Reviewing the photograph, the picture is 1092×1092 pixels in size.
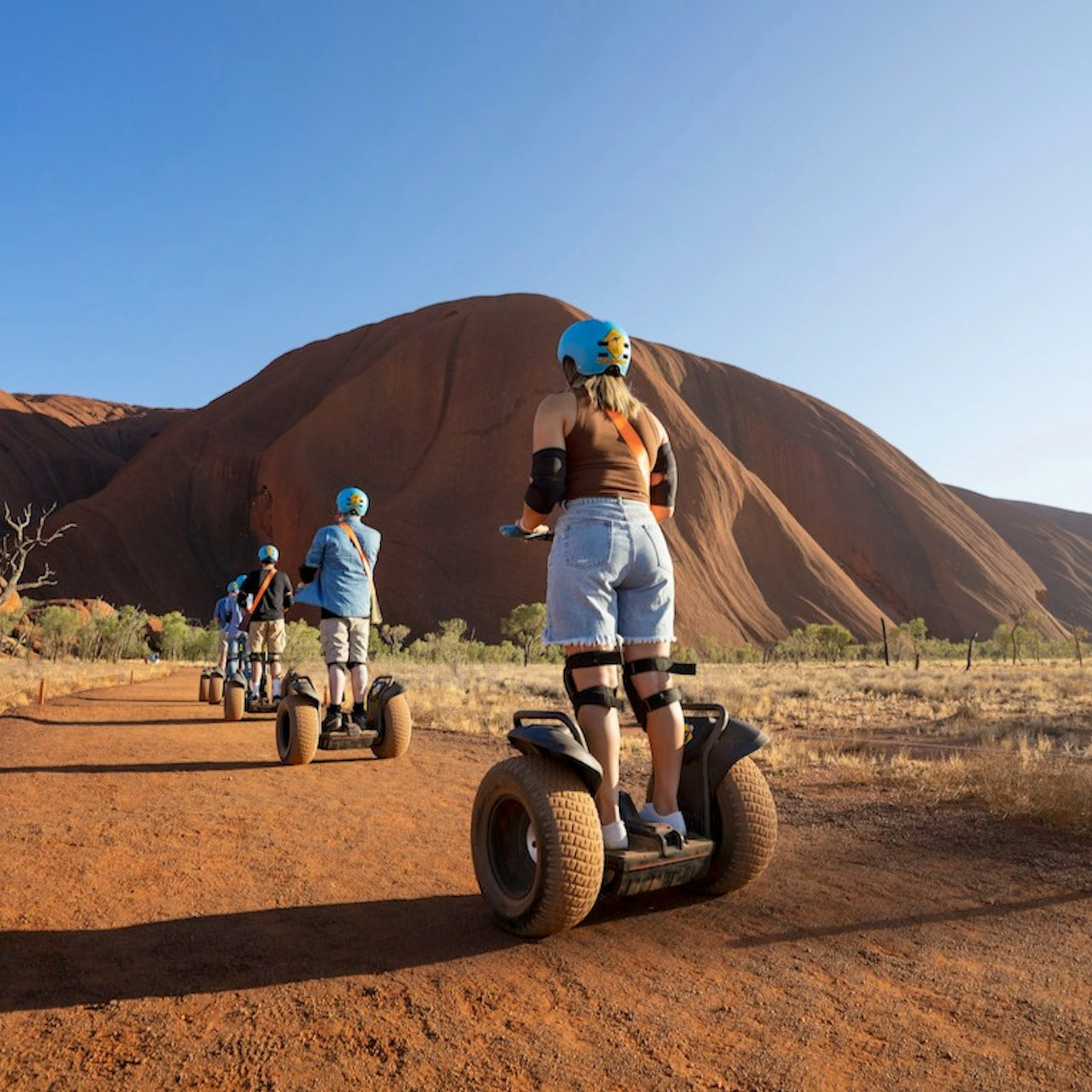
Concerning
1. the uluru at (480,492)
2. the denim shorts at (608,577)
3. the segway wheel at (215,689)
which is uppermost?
the uluru at (480,492)

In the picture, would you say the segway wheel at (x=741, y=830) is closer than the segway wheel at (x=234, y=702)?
Yes

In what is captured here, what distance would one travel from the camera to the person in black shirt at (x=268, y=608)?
10.7m

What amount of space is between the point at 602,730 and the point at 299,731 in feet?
14.5

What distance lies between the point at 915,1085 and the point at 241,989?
6.42 feet

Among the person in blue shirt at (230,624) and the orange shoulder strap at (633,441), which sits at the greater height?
the orange shoulder strap at (633,441)

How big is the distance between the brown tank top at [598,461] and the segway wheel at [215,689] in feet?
36.7

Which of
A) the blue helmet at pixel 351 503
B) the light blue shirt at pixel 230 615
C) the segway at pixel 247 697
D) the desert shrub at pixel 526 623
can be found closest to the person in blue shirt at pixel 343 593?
the blue helmet at pixel 351 503

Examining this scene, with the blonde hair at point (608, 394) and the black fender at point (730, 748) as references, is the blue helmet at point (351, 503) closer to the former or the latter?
the blonde hair at point (608, 394)

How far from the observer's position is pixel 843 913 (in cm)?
339

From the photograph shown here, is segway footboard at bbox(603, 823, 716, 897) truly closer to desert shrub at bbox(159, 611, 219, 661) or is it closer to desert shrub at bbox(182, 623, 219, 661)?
desert shrub at bbox(159, 611, 219, 661)

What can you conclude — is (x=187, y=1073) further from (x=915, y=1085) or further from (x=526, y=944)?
(x=915, y=1085)

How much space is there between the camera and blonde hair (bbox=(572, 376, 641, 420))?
134 inches

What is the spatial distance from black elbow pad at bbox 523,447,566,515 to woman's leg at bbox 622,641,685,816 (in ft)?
2.29

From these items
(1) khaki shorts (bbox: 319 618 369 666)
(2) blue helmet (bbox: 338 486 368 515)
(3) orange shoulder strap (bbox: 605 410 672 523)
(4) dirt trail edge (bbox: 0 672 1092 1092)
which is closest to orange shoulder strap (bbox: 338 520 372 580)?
(2) blue helmet (bbox: 338 486 368 515)
